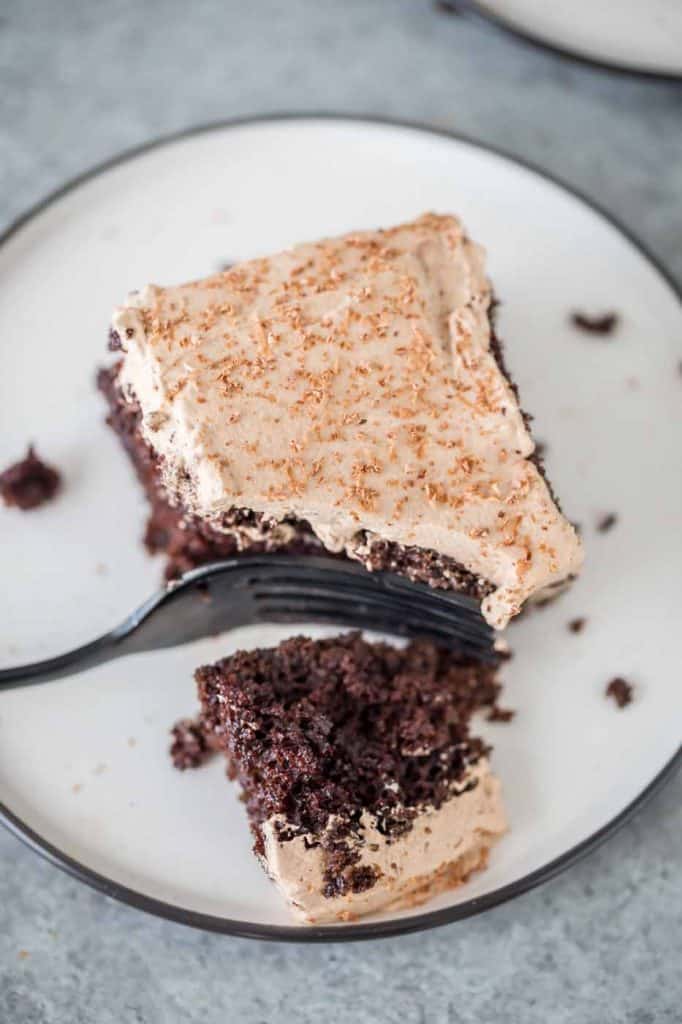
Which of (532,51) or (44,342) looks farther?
(532,51)

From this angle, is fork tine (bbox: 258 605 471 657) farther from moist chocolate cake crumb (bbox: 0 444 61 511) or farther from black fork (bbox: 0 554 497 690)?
moist chocolate cake crumb (bbox: 0 444 61 511)

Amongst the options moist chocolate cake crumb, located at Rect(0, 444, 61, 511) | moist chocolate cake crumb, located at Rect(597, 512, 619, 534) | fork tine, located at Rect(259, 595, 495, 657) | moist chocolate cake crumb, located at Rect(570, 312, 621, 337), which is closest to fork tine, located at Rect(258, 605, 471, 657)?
fork tine, located at Rect(259, 595, 495, 657)

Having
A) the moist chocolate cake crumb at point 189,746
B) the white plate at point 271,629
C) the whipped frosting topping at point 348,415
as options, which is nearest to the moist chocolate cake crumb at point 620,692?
the white plate at point 271,629

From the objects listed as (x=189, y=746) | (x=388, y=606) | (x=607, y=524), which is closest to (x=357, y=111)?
(x=607, y=524)

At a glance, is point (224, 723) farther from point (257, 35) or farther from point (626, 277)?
point (257, 35)

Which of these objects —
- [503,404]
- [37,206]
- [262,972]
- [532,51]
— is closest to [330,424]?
[503,404]

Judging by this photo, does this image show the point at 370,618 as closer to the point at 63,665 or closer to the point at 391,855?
the point at 391,855
